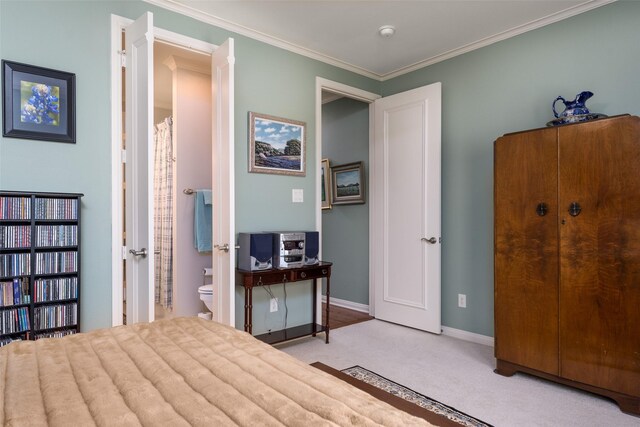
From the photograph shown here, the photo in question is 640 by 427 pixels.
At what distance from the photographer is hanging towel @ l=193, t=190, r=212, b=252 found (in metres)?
4.00

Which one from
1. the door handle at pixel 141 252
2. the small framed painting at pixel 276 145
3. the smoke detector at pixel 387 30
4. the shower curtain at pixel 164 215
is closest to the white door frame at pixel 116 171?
the door handle at pixel 141 252

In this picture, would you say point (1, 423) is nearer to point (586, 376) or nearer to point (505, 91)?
point (586, 376)

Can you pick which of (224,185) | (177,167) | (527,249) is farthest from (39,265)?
(527,249)

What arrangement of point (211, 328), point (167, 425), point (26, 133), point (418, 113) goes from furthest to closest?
point (418, 113) → point (26, 133) → point (211, 328) → point (167, 425)

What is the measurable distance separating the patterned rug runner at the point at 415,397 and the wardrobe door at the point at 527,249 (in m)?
0.79

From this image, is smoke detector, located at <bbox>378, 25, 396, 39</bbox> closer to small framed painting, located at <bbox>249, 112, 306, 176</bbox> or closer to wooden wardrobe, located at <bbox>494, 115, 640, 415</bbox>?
small framed painting, located at <bbox>249, 112, 306, 176</bbox>

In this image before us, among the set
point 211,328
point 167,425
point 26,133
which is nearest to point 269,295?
point 211,328

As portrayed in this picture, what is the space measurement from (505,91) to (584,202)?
1409 millimetres

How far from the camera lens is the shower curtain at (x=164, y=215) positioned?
423 centimetres

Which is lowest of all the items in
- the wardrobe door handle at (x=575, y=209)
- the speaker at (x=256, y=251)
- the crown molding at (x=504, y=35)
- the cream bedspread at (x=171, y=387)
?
the cream bedspread at (x=171, y=387)

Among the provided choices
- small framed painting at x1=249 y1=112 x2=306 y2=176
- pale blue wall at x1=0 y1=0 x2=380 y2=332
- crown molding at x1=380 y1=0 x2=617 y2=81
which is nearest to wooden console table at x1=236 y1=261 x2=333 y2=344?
pale blue wall at x1=0 y1=0 x2=380 y2=332

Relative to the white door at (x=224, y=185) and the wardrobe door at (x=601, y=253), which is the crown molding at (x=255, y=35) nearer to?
the white door at (x=224, y=185)

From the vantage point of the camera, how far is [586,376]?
2.40m

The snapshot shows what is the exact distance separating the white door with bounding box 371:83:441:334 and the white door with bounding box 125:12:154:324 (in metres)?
2.56
